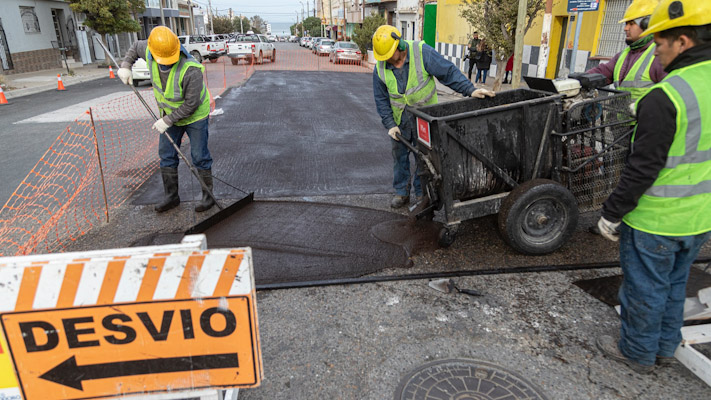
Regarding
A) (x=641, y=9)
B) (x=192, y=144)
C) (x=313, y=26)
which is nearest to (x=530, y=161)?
(x=641, y=9)

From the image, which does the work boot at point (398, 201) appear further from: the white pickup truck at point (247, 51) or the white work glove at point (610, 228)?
the white pickup truck at point (247, 51)

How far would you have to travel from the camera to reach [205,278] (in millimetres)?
1773

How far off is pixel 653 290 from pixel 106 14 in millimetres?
27614

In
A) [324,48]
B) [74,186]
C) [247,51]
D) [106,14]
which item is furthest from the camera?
[324,48]

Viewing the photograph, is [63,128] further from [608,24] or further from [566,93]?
[608,24]

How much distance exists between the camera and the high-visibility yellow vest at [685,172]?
81.2 inches

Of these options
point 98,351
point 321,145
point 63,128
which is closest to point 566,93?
point 98,351

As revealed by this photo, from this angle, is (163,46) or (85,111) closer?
(163,46)

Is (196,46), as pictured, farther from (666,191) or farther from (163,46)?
(666,191)

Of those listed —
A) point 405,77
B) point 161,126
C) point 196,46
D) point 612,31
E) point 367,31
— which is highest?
A: point 367,31

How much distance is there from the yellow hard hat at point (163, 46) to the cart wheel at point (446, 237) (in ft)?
9.88

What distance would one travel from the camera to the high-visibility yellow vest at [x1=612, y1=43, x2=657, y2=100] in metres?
3.73

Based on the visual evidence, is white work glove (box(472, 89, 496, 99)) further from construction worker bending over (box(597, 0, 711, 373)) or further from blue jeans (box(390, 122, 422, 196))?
construction worker bending over (box(597, 0, 711, 373))

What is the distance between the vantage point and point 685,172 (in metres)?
2.17
